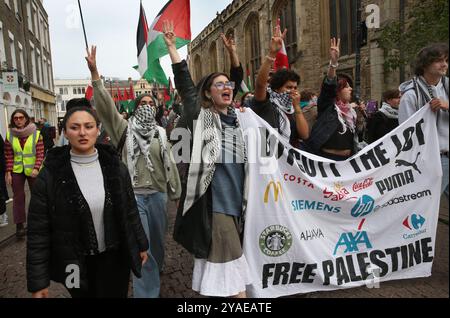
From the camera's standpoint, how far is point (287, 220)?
124 inches

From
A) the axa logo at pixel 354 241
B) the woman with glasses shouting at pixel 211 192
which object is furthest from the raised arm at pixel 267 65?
the axa logo at pixel 354 241

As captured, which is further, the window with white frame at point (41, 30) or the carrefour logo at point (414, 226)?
the window with white frame at point (41, 30)

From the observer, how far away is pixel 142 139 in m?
3.49

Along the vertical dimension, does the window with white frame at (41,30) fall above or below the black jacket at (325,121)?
above

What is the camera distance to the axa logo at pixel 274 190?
10.2ft

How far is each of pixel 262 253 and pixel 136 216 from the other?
43.7 inches

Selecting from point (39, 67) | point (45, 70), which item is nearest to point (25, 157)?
point (39, 67)

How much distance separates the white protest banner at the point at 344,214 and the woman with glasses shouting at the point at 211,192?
317 mm

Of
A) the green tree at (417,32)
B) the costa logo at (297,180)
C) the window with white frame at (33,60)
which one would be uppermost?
the window with white frame at (33,60)

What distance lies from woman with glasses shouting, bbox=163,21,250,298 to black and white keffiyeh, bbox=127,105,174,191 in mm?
813

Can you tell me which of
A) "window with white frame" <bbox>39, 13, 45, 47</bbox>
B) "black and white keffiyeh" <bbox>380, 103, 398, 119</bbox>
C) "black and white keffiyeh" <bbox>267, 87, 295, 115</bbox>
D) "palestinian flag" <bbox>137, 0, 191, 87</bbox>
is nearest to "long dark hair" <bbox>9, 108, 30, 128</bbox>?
"palestinian flag" <bbox>137, 0, 191, 87</bbox>

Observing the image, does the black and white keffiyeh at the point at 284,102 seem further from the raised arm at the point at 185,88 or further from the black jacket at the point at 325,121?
the raised arm at the point at 185,88

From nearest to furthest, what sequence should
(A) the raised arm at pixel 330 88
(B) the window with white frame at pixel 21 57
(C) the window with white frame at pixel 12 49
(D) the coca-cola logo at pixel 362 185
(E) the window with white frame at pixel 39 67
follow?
(D) the coca-cola logo at pixel 362 185
(A) the raised arm at pixel 330 88
(C) the window with white frame at pixel 12 49
(B) the window with white frame at pixel 21 57
(E) the window with white frame at pixel 39 67

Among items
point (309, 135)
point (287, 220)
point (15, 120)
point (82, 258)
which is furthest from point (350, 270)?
point (15, 120)
